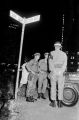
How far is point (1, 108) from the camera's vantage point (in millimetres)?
6117

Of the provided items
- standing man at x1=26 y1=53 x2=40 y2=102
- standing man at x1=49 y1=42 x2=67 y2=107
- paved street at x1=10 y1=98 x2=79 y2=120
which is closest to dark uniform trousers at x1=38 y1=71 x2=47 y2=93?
standing man at x1=26 y1=53 x2=40 y2=102

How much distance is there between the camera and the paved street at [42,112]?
5.56 meters

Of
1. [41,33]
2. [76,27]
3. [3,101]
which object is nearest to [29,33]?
[41,33]

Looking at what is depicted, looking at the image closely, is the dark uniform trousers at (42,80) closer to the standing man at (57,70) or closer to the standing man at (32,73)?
the standing man at (32,73)

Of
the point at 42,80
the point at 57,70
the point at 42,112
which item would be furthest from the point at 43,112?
the point at 42,80

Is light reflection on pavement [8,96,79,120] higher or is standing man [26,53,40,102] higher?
Result: standing man [26,53,40,102]

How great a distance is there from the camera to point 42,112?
612 cm

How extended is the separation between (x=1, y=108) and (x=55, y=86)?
63.5 inches

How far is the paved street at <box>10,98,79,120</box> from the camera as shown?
5.56 metres

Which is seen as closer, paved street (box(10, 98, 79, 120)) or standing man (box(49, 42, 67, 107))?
paved street (box(10, 98, 79, 120))

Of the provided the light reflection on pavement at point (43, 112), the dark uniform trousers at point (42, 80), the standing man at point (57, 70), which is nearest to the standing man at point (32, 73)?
the dark uniform trousers at point (42, 80)

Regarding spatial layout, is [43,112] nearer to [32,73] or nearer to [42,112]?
[42,112]

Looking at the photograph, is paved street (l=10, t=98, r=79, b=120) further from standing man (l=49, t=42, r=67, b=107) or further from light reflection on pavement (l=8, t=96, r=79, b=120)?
standing man (l=49, t=42, r=67, b=107)

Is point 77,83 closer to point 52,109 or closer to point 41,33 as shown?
point 52,109
